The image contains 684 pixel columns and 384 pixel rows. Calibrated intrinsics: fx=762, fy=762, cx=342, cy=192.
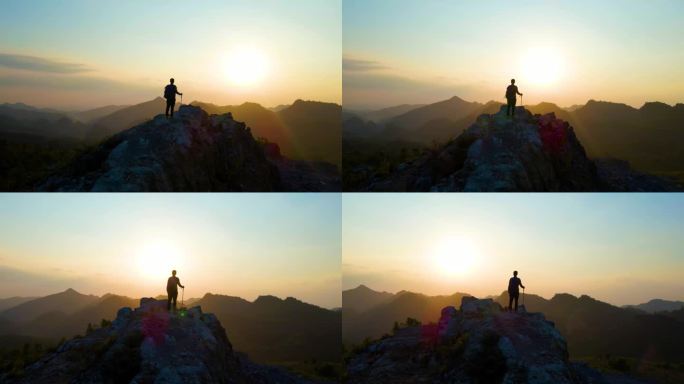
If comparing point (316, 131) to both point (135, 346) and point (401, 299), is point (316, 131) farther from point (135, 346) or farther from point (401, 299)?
point (135, 346)

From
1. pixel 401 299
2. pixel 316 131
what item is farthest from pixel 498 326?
pixel 316 131

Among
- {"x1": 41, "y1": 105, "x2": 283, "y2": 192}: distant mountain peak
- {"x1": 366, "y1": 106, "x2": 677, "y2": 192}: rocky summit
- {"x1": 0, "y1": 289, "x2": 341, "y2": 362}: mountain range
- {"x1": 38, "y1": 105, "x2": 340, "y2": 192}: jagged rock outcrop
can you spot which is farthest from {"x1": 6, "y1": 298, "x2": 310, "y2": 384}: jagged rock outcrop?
{"x1": 0, "y1": 289, "x2": 341, "y2": 362}: mountain range

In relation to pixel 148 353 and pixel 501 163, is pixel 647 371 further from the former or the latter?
pixel 148 353

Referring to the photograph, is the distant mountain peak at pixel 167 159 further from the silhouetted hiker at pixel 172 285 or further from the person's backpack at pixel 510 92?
the person's backpack at pixel 510 92

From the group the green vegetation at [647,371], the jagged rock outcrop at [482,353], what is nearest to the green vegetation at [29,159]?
the jagged rock outcrop at [482,353]

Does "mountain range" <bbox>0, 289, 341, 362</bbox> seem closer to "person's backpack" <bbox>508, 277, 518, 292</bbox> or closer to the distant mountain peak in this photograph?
the distant mountain peak

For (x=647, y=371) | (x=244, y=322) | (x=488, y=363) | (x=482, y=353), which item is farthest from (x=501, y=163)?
(x=244, y=322)
